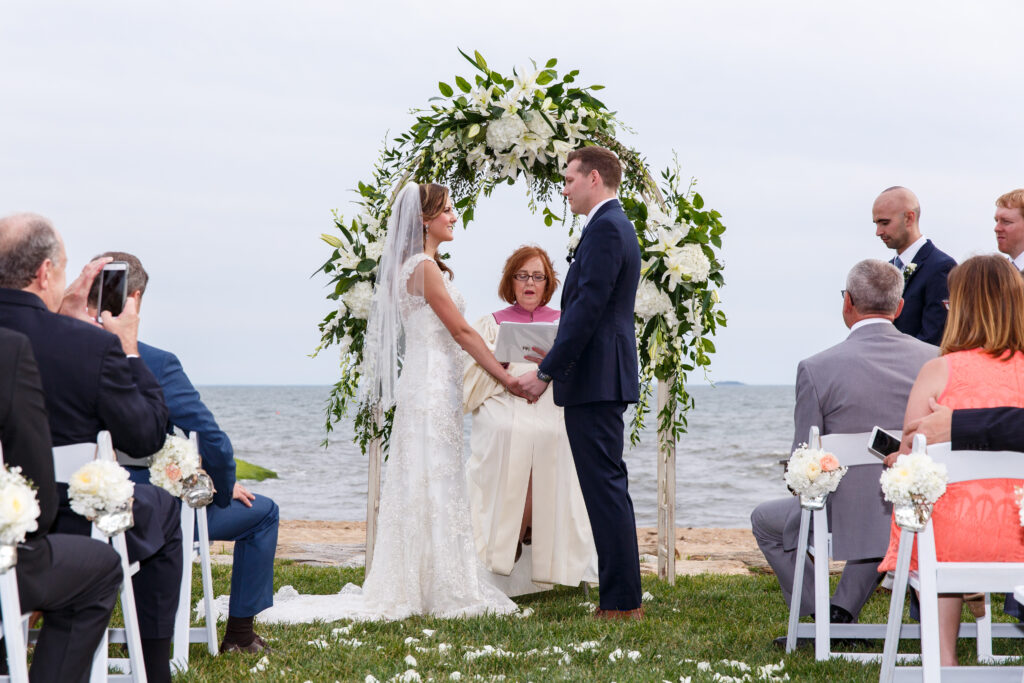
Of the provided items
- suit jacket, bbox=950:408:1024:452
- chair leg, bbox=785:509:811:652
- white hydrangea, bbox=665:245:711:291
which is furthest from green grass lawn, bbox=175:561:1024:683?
white hydrangea, bbox=665:245:711:291

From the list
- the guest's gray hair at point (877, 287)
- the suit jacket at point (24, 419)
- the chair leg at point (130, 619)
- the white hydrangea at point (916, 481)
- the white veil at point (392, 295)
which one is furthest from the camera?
the white veil at point (392, 295)

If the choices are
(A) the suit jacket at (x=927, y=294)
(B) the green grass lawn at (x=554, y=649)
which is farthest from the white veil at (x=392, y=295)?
(A) the suit jacket at (x=927, y=294)

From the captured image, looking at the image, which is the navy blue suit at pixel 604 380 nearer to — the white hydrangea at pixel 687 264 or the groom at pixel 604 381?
the groom at pixel 604 381

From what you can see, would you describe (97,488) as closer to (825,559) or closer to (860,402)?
(825,559)

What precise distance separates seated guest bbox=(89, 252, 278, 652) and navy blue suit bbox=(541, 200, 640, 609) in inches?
63.6

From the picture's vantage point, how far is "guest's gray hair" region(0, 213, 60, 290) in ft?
9.98

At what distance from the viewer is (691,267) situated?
605cm

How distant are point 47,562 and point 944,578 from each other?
8.59 feet

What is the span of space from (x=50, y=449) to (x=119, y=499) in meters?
0.30

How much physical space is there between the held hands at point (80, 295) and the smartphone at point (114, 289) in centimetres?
4

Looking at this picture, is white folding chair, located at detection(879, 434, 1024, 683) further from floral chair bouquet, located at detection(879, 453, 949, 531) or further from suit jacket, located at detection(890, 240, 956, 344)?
suit jacket, located at detection(890, 240, 956, 344)

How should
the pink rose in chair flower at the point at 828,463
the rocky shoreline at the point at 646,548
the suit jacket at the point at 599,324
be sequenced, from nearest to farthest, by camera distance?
the pink rose in chair flower at the point at 828,463 < the suit jacket at the point at 599,324 < the rocky shoreline at the point at 646,548

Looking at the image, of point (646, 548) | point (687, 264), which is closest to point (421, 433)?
point (687, 264)

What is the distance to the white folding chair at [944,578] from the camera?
287 centimetres
